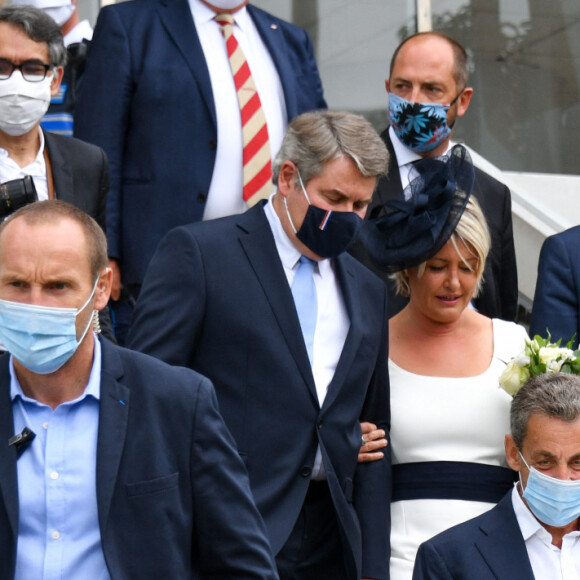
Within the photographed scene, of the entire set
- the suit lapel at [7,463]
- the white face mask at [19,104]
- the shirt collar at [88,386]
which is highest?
the white face mask at [19,104]

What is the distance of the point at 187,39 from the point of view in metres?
5.64

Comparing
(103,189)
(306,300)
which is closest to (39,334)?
(306,300)

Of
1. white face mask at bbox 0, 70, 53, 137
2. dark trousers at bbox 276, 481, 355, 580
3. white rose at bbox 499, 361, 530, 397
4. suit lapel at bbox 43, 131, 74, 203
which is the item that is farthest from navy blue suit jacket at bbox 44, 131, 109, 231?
white rose at bbox 499, 361, 530, 397

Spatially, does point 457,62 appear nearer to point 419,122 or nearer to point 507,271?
point 419,122

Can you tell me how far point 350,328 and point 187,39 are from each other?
1649 mm

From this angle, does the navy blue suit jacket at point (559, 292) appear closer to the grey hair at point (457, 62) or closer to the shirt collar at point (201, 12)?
the grey hair at point (457, 62)

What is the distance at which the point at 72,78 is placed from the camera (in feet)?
19.6

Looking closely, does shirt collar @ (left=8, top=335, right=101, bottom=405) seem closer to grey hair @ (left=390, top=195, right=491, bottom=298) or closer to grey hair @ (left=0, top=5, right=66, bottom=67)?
grey hair @ (left=390, top=195, right=491, bottom=298)

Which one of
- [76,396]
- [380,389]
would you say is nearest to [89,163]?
[380,389]

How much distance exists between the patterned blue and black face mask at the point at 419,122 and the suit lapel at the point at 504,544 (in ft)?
5.58

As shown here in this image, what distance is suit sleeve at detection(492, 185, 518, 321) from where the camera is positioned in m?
5.82

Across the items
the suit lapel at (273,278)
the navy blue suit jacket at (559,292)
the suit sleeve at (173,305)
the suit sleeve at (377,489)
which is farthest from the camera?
the navy blue suit jacket at (559,292)

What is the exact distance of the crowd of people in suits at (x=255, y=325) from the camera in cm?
332

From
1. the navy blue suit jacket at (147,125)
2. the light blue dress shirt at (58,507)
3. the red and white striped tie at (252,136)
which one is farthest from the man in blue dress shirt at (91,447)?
the red and white striped tie at (252,136)
